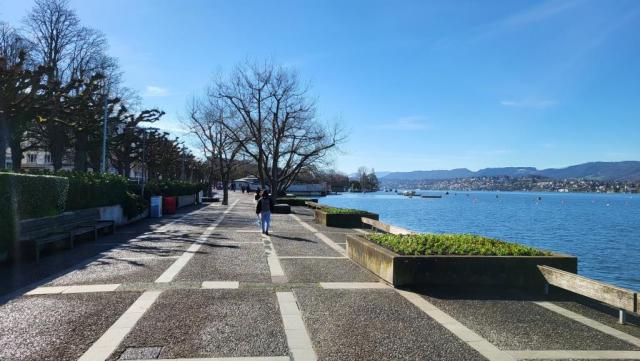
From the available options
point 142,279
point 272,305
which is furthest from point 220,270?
point 272,305

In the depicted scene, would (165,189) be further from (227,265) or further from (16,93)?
(227,265)

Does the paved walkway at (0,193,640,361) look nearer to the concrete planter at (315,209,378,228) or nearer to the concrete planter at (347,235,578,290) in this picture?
the concrete planter at (347,235,578,290)

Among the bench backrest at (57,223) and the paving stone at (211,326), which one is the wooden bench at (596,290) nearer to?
the paving stone at (211,326)

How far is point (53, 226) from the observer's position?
1358 cm

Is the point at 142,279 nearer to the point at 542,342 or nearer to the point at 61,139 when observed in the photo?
the point at 542,342

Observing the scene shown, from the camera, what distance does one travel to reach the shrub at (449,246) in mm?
9664

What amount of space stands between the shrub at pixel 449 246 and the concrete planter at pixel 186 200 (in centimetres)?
2885

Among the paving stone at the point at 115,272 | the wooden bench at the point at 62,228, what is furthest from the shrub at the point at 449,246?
the wooden bench at the point at 62,228

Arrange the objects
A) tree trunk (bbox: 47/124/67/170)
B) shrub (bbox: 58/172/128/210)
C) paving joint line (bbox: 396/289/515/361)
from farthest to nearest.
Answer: tree trunk (bbox: 47/124/67/170) < shrub (bbox: 58/172/128/210) < paving joint line (bbox: 396/289/515/361)

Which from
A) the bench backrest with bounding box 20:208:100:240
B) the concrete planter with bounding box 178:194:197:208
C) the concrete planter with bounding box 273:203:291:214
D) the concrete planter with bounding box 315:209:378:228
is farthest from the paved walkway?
the concrete planter with bounding box 178:194:197:208

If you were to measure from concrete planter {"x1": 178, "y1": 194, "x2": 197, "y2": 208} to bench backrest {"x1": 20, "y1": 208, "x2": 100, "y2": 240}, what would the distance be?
20.3 meters

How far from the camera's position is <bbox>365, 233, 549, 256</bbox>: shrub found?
9.66 m

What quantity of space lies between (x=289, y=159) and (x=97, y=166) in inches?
771

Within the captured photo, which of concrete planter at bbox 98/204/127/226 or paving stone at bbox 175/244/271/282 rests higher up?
concrete planter at bbox 98/204/127/226
